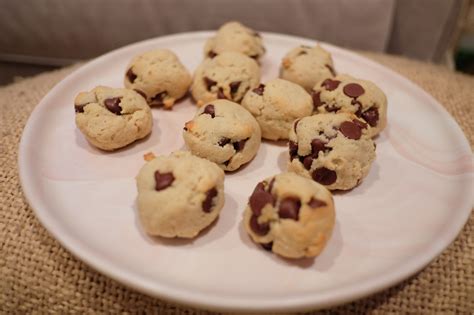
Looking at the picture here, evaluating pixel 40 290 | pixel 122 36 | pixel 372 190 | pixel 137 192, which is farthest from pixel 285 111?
pixel 122 36

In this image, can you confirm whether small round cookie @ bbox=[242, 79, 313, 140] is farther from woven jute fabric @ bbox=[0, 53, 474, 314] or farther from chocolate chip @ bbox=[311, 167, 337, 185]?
woven jute fabric @ bbox=[0, 53, 474, 314]

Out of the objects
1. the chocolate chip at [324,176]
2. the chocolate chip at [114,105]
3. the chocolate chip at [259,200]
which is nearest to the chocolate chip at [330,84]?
the chocolate chip at [324,176]

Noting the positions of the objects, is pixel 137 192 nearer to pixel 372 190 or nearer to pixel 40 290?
pixel 40 290

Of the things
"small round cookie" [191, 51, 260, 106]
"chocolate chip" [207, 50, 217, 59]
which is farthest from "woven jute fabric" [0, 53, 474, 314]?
"chocolate chip" [207, 50, 217, 59]

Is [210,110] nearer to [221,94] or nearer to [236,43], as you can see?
[221,94]

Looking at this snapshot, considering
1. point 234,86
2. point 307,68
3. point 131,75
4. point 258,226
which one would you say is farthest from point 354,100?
point 131,75
